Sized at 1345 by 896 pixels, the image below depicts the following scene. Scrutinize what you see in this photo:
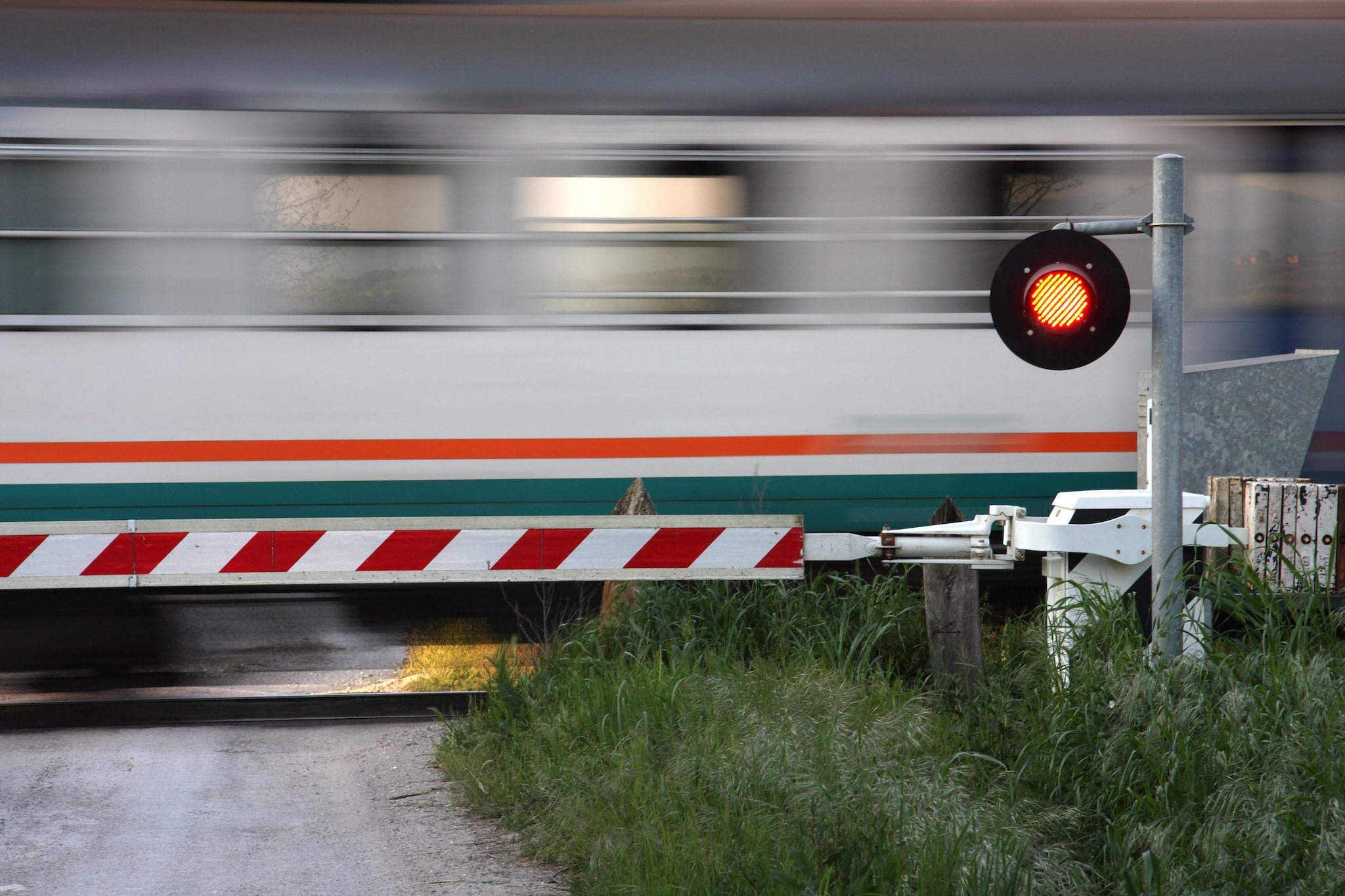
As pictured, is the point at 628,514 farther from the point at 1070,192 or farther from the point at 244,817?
the point at 1070,192

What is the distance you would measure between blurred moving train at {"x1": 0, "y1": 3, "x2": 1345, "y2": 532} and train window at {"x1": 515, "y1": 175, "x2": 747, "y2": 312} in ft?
0.05

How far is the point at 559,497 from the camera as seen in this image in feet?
19.3

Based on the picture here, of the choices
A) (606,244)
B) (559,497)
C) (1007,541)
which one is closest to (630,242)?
(606,244)

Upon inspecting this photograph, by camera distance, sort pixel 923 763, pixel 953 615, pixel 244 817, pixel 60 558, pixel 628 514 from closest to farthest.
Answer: pixel 923 763, pixel 244 817, pixel 60 558, pixel 953 615, pixel 628 514

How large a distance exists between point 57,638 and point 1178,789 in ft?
17.9

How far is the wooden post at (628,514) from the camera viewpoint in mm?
5449

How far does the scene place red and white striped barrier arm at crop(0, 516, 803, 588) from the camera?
4301mm

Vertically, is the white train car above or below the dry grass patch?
above

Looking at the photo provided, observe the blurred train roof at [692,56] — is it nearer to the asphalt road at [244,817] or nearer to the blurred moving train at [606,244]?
the blurred moving train at [606,244]

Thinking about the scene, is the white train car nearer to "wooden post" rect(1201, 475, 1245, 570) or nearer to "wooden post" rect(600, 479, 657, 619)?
"wooden post" rect(600, 479, 657, 619)

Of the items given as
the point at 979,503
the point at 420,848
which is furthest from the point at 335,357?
the point at 979,503

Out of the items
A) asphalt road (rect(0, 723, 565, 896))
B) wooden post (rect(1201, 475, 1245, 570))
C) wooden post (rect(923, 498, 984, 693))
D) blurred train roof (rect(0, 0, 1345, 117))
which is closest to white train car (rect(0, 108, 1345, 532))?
blurred train roof (rect(0, 0, 1345, 117))

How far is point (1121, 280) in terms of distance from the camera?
3576 millimetres

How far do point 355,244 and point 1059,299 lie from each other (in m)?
3.31
